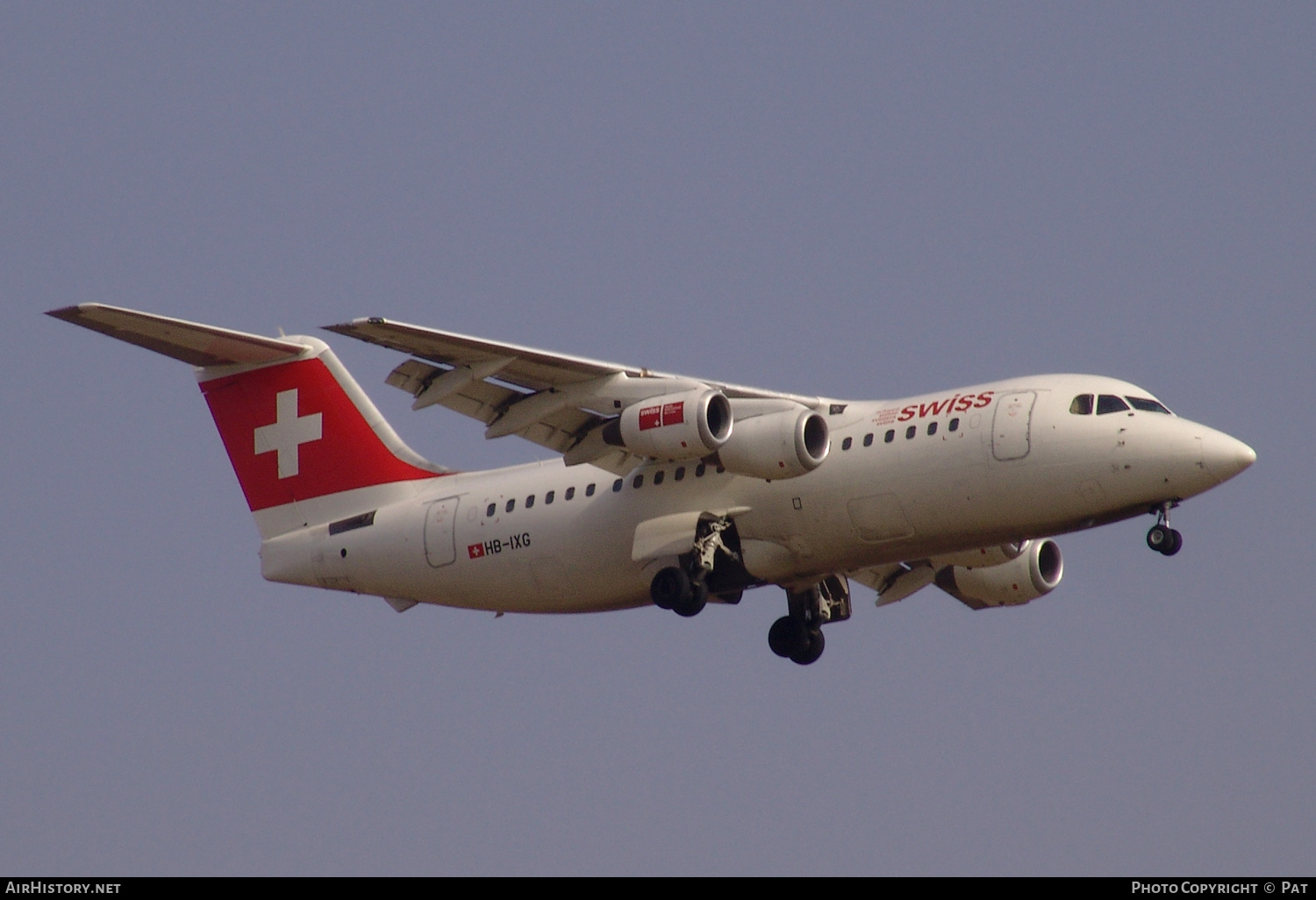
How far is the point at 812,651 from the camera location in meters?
21.2

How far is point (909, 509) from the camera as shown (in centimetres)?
1825

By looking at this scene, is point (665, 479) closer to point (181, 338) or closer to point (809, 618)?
point (809, 618)

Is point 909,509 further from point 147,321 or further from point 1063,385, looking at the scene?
point 147,321

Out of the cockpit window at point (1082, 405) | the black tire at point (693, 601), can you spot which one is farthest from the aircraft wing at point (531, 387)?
the cockpit window at point (1082, 405)

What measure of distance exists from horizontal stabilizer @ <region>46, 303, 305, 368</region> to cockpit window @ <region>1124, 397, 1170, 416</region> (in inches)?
382

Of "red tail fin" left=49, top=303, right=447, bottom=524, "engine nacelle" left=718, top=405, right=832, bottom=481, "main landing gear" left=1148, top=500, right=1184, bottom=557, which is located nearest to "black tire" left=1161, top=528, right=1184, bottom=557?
"main landing gear" left=1148, top=500, right=1184, bottom=557

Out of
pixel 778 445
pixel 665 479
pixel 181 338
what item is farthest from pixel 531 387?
pixel 181 338

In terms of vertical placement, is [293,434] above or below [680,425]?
above

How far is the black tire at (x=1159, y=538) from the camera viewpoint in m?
17.6

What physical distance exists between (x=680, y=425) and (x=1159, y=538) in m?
4.57

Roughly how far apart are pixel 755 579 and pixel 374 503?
4.86m

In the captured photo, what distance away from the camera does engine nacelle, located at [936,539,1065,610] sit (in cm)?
2155

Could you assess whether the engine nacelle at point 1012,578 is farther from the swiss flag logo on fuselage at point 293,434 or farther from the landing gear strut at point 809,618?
the swiss flag logo on fuselage at point 293,434

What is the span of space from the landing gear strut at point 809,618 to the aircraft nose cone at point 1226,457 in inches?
190
